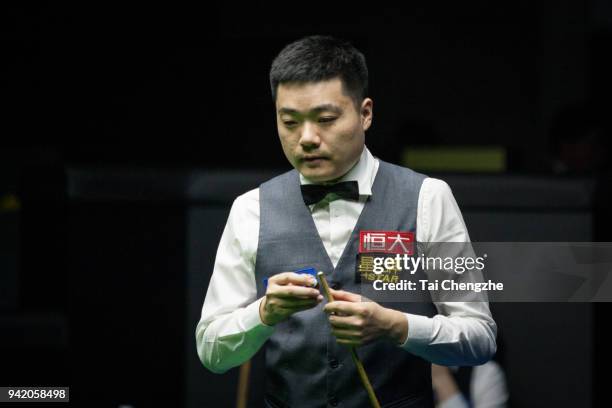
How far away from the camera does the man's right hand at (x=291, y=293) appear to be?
1.35 m

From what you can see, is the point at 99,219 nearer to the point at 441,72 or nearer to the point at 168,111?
the point at 168,111

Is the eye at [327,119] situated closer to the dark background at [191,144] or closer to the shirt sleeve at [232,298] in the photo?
the shirt sleeve at [232,298]

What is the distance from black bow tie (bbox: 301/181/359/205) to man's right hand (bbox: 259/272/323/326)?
0.81 ft

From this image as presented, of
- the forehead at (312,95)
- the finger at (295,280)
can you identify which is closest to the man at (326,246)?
the forehead at (312,95)

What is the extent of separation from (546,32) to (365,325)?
3.85 meters

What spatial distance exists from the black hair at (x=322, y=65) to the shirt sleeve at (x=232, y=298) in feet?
0.82

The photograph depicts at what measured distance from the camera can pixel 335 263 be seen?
1.56m

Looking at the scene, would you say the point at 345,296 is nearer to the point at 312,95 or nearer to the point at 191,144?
the point at 312,95

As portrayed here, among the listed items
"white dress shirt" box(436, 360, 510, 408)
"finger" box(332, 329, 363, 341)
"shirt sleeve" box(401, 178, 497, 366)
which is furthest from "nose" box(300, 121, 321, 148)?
"white dress shirt" box(436, 360, 510, 408)

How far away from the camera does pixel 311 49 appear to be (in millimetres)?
1540

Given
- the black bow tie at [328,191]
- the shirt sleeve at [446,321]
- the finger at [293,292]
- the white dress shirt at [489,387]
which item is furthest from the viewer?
the white dress shirt at [489,387]

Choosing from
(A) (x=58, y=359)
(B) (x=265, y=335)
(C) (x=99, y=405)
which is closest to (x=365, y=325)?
(B) (x=265, y=335)

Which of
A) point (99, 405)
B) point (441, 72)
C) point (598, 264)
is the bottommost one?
point (99, 405)

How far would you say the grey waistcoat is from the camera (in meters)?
1.53
